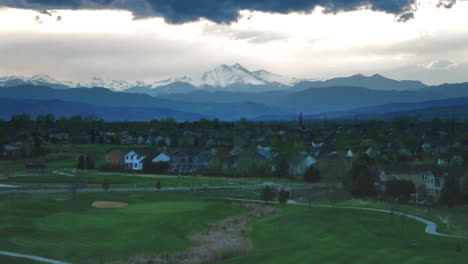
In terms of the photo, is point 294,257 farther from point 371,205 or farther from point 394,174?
point 394,174

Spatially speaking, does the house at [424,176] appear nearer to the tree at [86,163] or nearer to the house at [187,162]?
the house at [187,162]

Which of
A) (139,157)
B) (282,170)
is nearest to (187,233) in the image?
(282,170)

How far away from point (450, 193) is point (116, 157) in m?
84.5

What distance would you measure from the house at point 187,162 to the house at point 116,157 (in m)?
13.3

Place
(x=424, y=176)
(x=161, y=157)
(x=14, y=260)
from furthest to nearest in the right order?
(x=161, y=157) → (x=424, y=176) → (x=14, y=260)

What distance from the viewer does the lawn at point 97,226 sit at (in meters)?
45.8

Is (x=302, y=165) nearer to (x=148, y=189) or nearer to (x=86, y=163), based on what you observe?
(x=148, y=189)

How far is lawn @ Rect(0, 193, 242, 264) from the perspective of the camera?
150 feet

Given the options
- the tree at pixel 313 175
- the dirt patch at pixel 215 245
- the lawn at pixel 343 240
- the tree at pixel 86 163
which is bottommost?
the dirt patch at pixel 215 245

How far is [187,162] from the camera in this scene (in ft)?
441

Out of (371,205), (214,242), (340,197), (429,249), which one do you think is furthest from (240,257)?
(340,197)

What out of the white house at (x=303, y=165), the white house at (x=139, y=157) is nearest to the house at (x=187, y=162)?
the white house at (x=139, y=157)

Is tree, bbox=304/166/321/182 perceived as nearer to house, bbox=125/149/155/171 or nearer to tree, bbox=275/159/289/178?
tree, bbox=275/159/289/178

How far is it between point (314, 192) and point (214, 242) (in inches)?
1669
